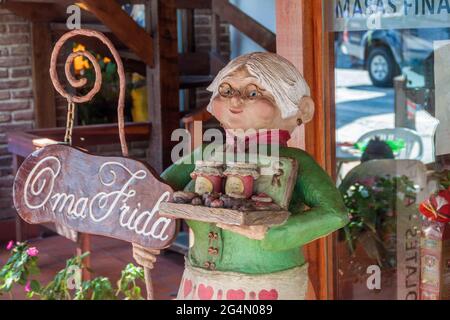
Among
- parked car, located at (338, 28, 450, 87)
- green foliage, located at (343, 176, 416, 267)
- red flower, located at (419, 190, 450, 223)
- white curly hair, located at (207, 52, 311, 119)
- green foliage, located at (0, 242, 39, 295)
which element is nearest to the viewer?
white curly hair, located at (207, 52, 311, 119)

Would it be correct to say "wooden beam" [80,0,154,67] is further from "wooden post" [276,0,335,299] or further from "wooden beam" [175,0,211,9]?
"wooden post" [276,0,335,299]

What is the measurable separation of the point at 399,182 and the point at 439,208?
976 mm

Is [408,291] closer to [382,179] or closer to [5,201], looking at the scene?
[382,179]

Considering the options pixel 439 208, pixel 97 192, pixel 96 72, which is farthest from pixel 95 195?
pixel 439 208

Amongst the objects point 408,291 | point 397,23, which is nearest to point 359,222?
point 408,291

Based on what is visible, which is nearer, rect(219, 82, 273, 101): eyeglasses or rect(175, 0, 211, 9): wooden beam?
rect(219, 82, 273, 101): eyeglasses

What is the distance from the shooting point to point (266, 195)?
1842 millimetres

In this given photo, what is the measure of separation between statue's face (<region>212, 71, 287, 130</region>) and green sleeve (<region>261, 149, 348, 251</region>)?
4.3 inches

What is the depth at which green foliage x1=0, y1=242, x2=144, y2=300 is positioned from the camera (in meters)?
3.46

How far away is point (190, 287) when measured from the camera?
202cm

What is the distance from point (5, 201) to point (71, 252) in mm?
710

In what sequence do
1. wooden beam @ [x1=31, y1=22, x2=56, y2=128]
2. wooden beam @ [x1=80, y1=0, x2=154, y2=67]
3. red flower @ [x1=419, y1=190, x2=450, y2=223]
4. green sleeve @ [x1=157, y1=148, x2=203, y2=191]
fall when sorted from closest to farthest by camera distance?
1. green sleeve @ [x1=157, y1=148, x2=203, y2=191]
2. red flower @ [x1=419, y1=190, x2=450, y2=223]
3. wooden beam @ [x1=80, y1=0, x2=154, y2=67]
4. wooden beam @ [x1=31, y1=22, x2=56, y2=128]

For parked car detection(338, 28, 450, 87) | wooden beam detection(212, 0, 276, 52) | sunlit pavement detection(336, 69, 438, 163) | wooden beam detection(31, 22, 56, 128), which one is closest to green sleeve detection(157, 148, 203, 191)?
sunlit pavement detection(336, 69, 438, 163)

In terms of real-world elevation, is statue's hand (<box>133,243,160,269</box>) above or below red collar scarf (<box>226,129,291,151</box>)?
below
